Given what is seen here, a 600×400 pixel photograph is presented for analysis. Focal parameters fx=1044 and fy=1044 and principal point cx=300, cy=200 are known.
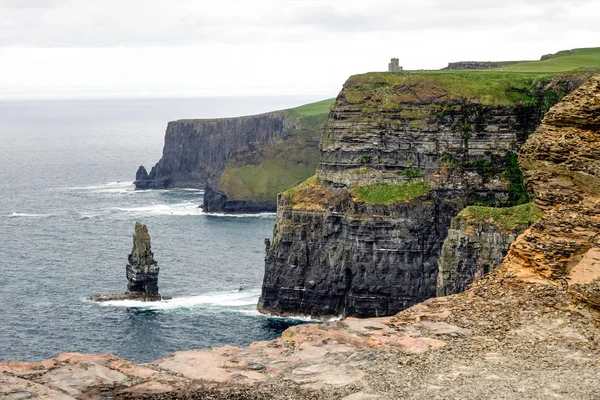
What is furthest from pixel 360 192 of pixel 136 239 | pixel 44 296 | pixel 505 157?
pixel 44 296

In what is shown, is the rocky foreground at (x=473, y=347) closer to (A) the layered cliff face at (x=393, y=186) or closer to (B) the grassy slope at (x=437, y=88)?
(A) the layered cliff face at (x=393, y=186)

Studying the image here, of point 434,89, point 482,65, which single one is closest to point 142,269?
point 434,89

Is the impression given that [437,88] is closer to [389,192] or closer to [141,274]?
[389,192]

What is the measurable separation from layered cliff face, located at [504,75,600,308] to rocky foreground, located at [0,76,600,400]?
39mm

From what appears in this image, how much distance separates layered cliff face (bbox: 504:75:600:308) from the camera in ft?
106

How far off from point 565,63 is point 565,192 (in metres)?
130

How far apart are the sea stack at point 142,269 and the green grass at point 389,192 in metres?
27.3

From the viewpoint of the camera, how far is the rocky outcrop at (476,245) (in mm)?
105438

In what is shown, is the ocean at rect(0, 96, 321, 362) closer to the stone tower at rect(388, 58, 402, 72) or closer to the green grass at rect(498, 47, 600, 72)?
the stone tower at rect(388, 58, 402, 72)

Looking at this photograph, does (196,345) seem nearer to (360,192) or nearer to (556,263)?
(360,192)

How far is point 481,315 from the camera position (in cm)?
3147

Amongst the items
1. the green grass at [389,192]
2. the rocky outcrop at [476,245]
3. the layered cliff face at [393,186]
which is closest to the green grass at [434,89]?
the layered cliff face at [393,186]

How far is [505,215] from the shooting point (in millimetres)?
108438

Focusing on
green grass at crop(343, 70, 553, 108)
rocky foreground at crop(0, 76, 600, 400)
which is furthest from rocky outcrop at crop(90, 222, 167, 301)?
rocky foreground at crop(0, 76, 600, 400)
